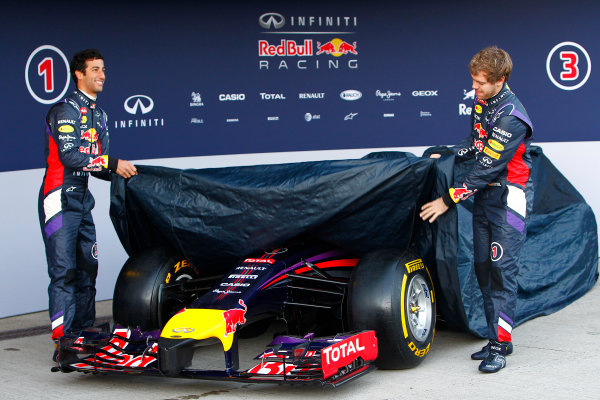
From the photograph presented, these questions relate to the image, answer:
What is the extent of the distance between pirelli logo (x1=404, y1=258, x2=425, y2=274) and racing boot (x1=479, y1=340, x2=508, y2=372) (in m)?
0.57

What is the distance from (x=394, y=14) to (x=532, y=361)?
414 cm

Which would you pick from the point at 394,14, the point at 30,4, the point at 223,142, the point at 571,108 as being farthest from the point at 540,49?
the point at 30,4

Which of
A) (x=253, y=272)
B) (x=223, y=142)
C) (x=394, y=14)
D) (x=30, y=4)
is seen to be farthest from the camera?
(x=394, y=14)

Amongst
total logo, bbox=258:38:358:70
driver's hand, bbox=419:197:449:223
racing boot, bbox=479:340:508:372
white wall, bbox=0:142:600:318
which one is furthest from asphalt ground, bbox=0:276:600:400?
total logo, bbox=258:38:358:70

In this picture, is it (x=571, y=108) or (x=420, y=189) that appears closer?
(x=420, y=189)

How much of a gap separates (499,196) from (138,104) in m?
3.38

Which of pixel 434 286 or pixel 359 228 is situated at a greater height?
pixel 359 228

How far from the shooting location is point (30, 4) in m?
6.49

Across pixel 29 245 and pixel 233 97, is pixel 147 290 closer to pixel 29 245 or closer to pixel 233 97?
pixel 29 245

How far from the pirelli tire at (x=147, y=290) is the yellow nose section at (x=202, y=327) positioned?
2.20 feet

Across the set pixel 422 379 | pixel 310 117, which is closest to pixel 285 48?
pixel 310 117

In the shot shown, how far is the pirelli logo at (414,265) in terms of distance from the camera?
4883 millimetres

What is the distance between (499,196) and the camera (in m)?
4.86

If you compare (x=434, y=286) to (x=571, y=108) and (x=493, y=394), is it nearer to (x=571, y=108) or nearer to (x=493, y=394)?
(x=493, y=394)
